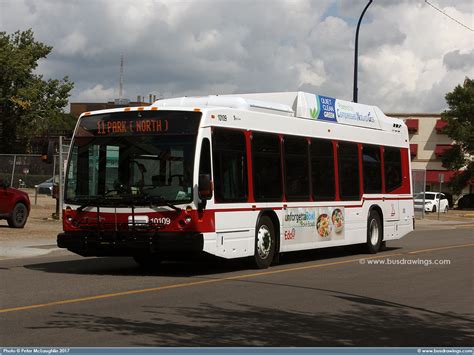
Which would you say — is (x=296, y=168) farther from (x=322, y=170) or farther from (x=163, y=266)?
(x=163, y=266)

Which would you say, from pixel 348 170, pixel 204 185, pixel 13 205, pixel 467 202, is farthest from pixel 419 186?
pixel 204 185

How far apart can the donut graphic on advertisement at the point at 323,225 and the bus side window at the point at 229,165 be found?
9.92ft

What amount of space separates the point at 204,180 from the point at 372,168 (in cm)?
754

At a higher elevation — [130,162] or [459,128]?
[459,128]

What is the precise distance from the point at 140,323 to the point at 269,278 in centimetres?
542

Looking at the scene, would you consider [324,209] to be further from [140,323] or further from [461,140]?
[461,140]

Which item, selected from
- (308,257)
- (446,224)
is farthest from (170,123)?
(446,224)

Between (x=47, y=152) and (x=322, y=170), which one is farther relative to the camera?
(x=322, y=170)

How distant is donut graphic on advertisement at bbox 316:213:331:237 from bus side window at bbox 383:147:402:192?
3356mm

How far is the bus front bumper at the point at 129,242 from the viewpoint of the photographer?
1387cm

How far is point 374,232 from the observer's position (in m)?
20.6

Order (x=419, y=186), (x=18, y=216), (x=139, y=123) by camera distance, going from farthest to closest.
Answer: (x=419, y=186) < (x=18, y=216) < (x=139, y=123)

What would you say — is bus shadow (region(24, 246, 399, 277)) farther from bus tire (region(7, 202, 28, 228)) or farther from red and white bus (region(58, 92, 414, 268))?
bus tire (region(7, 202, 28, 228))

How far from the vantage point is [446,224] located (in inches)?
1736
